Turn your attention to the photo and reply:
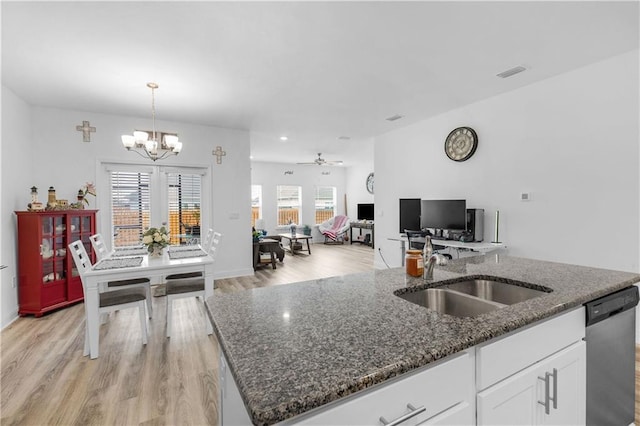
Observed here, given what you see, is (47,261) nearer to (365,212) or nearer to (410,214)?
(410,214)

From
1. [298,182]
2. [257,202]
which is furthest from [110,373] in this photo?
[298,182]

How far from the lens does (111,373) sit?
90.8 inches

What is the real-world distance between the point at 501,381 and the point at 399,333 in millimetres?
411

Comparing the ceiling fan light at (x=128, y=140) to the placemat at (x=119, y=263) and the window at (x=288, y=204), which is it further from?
the window at (x=288, y=204)

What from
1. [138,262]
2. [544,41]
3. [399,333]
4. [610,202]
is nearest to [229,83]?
[138,262]

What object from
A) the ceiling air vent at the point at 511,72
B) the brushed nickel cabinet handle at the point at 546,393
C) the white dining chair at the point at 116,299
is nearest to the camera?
the brushed nickel cabinet handle at the point at 546,393

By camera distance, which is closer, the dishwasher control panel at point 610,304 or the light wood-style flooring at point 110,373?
the dishwasher control panel at point 610,304

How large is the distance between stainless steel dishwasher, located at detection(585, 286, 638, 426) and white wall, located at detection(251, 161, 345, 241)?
859cm

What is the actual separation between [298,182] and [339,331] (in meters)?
9.20

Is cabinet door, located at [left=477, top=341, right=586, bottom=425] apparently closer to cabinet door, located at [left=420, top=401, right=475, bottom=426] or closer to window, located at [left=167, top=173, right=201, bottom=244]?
cabinet door, located at [left=420, top=401, right=475, bottom=426]

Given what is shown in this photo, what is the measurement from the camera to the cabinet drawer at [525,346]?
988mm

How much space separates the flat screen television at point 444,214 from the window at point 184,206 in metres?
3.70

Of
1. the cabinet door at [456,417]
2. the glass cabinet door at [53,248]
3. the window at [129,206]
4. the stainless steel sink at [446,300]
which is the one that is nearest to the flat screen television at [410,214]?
A: the stainless steel sink at [446,300]

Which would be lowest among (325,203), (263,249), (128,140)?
(263,249)
